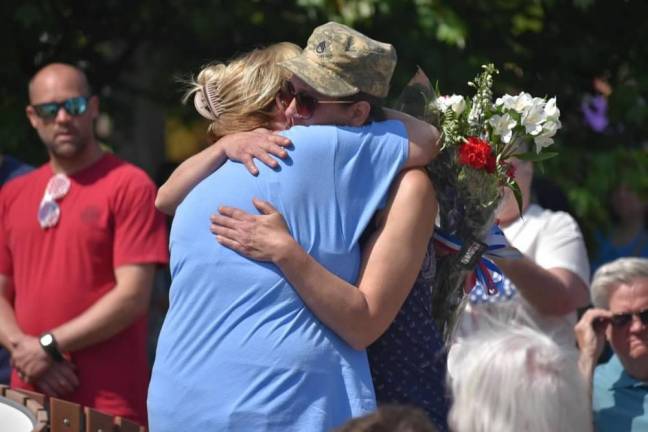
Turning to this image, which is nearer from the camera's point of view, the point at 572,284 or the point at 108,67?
the point at 572,284

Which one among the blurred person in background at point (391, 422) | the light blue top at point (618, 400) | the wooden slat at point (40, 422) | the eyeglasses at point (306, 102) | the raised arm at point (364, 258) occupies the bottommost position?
the light blue top at point (618, 400)

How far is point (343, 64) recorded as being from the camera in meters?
3.38

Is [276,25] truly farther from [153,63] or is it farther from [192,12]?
[153,63]

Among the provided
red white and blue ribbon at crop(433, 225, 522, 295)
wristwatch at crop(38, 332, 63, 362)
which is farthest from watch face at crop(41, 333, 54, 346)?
red white and blue ribbon at crop(433, 225, 522, 295)

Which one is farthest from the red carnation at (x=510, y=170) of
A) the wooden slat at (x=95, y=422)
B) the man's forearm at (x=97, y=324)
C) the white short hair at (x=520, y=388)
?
the man's forearm at (x=97, y=324)

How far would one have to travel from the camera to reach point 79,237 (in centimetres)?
532

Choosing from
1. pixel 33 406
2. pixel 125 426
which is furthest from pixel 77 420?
pixel 33 406

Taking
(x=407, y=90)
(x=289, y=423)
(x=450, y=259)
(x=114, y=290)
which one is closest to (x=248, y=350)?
(x=289, y=423)

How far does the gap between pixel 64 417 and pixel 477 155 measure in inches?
62.5

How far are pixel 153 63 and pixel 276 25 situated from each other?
929mm

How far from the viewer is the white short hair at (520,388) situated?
2582 mm

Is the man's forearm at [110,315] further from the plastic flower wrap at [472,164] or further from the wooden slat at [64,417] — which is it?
the plastic flower wrap at [472,164]

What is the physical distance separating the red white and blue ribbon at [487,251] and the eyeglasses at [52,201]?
2035 mm

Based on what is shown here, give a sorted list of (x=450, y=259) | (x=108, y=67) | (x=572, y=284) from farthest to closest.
Answer: 1. (x=108, y=67)
2. (x=572, y=284)
3. (x=450, y=259)
